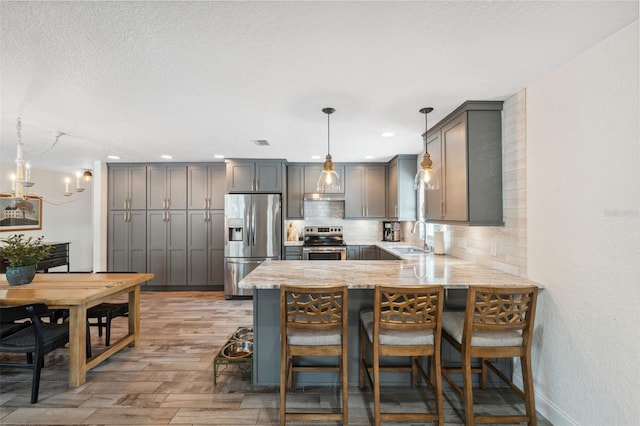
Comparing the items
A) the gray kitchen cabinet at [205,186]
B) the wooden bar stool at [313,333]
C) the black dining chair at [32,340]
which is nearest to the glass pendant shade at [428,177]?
the wooden bar stool at [313,333]

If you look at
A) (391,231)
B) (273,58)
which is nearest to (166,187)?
(391,231)

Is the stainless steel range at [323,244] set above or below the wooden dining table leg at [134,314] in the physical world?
above

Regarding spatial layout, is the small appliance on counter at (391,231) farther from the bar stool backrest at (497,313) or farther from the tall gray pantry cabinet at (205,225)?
the bar stool backrest at (497,313)

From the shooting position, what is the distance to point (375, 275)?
2348mm

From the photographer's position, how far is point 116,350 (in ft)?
9.29

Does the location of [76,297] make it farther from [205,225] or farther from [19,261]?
[205,225]

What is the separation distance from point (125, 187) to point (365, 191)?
439 centimetres

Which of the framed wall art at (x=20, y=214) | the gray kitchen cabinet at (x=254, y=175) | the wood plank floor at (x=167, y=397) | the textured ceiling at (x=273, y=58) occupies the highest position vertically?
the textured ceiling at (x=273, y=58)

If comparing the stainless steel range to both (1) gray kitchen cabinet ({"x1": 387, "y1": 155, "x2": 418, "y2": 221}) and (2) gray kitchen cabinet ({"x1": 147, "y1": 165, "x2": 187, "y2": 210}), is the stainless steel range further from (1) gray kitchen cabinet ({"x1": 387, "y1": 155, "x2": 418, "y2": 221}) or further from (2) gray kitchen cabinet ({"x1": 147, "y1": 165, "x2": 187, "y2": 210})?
(2) gray kitchen cabinet ({"x1": 147, "y1": 165, "x2": 187, "y2": 210})

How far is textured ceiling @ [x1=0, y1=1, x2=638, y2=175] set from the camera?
4.56ft

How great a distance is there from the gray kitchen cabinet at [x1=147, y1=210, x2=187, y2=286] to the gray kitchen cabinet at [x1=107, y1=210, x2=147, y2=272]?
111mm

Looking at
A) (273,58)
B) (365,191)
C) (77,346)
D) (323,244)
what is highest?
(273,58)

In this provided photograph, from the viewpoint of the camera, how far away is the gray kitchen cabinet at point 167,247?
17.3ft

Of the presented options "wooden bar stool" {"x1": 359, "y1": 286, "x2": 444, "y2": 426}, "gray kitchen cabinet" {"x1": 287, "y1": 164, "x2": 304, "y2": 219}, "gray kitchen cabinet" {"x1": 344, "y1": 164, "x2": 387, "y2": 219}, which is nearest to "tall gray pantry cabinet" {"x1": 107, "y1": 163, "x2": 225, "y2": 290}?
"gray kitchen cabinet" {"x1": 287, "y1": 164, "x2": 304, "y2": 219}
